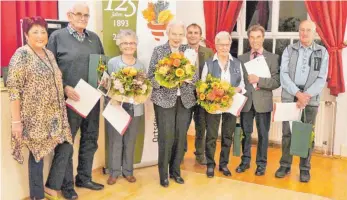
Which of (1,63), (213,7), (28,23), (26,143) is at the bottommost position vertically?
(26,143)

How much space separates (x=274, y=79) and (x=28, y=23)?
224 centimetres

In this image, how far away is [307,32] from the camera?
360 centimetres

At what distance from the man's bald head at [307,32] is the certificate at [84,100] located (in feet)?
6.31

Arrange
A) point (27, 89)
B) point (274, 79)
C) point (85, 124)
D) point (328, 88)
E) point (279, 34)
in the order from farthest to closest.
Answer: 1. point (279, 34)
2. point (328, 88)
3. point (274, 79)
4. point (85, 124)
5. point (27, 89)

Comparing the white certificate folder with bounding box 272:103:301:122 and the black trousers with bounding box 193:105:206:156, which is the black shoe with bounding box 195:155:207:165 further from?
the white certificate folder with bounding box 272:103:301:122

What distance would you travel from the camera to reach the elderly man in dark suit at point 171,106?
135 inches

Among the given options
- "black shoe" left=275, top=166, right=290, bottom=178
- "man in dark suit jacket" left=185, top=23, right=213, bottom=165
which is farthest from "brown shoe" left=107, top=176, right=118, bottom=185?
"black shoe" left=275, top=166, right=290, bottom=178

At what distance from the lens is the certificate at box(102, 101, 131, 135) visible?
3488 millimetres

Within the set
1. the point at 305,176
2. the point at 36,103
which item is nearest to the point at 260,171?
the point at 305,176

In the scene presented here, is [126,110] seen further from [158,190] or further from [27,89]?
[27,89]

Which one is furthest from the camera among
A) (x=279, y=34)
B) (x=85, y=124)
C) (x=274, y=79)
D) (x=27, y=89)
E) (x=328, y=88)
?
(x=279, y=34)

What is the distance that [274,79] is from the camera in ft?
12.4

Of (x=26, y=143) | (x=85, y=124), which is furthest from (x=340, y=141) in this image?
(x=26, y=143)

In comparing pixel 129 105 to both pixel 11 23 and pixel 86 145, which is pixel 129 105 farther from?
pixel 11 23
